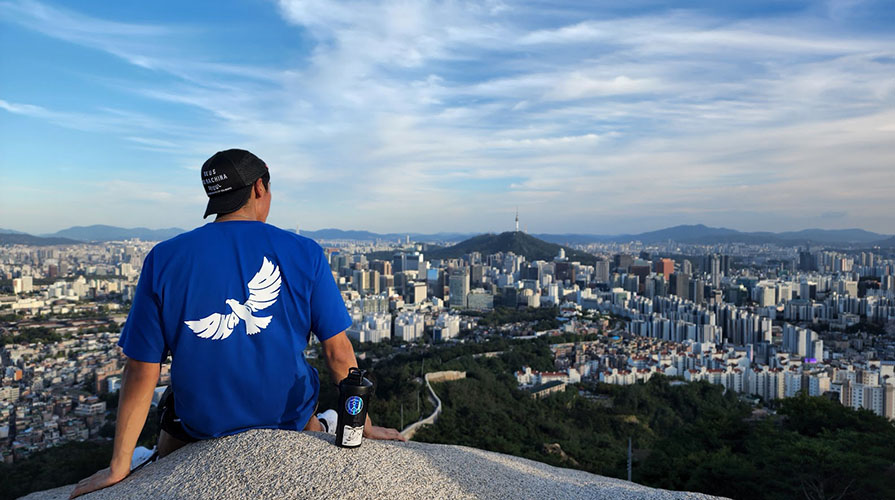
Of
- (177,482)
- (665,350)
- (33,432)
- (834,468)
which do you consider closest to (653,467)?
(834,468)

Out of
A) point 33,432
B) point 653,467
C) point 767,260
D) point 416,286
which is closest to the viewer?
point 653,467

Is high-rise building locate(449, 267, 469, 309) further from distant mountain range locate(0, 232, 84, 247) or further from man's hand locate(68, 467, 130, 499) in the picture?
man's hand locate(68, 467, 130, 499)

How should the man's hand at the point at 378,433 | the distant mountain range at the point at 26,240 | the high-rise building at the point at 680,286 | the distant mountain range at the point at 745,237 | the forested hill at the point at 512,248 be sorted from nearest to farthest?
the man's hand at the point at 378,433 < the distant mountain range at the point at 26,240 < the high-rise building at the point at 680,286 < the forested hill at the point at 512,248 < the distant mountain range at the point at 745,237

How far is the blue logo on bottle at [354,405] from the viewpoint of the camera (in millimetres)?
1229

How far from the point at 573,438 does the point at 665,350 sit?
10.7 metres

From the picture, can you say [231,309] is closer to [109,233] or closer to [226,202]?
[226,202]

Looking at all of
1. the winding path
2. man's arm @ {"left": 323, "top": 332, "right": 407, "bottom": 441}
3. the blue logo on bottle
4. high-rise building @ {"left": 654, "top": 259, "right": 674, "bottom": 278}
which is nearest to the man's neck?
man's arm @ {"left": 323, "top": 332, "right": 407, "bottom": 441}

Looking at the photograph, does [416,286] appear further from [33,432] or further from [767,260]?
[767,260]

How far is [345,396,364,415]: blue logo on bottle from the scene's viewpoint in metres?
1.23

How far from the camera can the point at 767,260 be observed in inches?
2106

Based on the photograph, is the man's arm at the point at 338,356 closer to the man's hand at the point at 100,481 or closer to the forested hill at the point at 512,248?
the man's hand at the point at 100,481

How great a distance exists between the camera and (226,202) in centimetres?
123

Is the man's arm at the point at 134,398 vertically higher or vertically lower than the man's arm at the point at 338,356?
lower

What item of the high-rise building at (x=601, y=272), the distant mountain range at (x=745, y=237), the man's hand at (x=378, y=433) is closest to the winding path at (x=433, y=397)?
the man's hand at (x=378, y=433)
